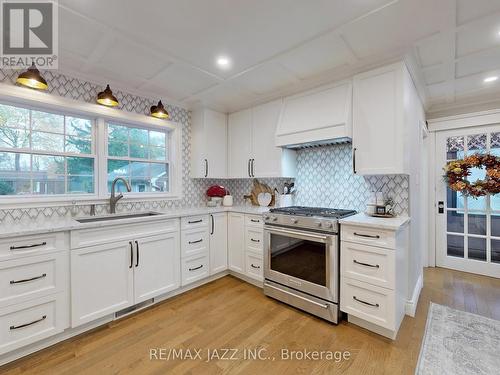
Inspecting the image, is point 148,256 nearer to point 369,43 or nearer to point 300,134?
point 300,134

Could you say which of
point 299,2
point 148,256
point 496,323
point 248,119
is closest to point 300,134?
point 248,119

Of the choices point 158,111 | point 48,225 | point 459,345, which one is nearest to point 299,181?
point 158,111

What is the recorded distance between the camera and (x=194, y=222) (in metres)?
2.94

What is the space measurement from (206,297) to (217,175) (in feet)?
5.63

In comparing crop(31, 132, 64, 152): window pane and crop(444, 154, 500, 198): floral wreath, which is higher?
crop(31, 132, 64, 152): window pane

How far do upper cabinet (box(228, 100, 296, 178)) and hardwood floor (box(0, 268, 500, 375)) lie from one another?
5.41 ft

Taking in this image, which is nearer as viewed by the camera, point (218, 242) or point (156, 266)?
point (156, 266)

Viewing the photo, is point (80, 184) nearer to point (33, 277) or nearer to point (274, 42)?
point (33, 277)

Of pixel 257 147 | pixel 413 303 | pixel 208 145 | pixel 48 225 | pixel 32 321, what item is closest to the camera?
pixel 32 321

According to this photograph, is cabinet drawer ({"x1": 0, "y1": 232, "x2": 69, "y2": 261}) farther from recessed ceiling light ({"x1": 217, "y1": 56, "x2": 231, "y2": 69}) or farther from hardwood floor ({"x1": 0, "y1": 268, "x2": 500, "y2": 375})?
recessed ceiling light ({"x1": 217, "y1": 56, "x2": 231, "y2": 69})

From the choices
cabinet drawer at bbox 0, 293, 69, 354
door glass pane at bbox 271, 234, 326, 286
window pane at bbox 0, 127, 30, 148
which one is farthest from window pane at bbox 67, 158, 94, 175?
door glass pane at bbox 271, 234, 326, 286

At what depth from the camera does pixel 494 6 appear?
1.54 m

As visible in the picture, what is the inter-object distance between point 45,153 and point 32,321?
1.54 meters

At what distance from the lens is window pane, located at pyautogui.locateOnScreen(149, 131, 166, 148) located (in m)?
3.27
